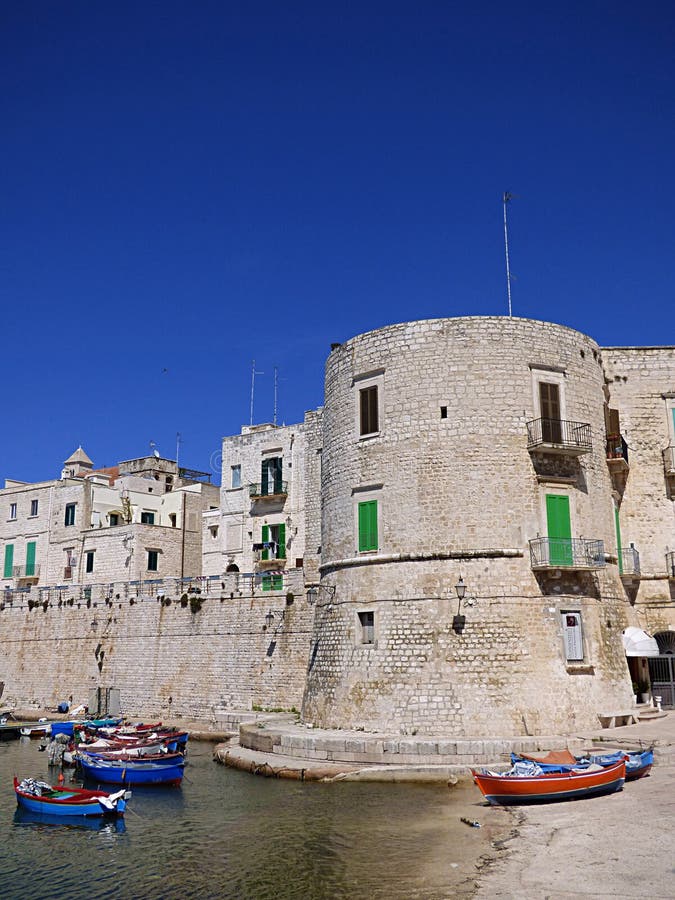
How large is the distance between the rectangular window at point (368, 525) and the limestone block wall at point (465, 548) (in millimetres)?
206

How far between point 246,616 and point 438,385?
41.2 ft

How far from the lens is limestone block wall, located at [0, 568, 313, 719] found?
98.2 ft

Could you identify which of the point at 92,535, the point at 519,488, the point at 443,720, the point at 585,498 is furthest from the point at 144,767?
the point at 92,535

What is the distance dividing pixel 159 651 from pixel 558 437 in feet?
61.6

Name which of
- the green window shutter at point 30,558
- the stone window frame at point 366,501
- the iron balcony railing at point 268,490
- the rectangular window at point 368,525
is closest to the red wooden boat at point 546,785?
the stone window frame at point 366,501

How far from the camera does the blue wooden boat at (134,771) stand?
70.3 feet

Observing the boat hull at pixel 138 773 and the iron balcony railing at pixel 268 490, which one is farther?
the iron balcony railing at pixel 268 490

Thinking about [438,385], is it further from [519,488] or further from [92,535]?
[92,535]

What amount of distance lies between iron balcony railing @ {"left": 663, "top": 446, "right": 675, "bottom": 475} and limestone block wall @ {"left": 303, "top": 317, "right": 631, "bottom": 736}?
9.76 feet

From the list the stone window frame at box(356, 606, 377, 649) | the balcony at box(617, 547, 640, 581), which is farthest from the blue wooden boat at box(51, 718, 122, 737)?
the balcony at box(617, 547, 640, 581)

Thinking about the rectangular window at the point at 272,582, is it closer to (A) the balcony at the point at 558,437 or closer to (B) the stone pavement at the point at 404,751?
(B) the stone pavement at the point at 404,751

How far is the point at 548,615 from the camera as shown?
2242 cm

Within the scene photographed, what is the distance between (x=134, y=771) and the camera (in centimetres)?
2156

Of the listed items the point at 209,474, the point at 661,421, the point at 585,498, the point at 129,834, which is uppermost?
the point at 209,474
